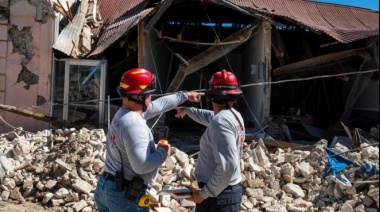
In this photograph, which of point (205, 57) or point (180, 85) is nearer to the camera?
point (205, 57)

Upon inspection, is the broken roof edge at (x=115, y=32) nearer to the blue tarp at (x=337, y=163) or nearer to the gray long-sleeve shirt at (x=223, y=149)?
the blue tarp at (x=337, y=163)

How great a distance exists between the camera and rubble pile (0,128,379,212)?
5754 mm

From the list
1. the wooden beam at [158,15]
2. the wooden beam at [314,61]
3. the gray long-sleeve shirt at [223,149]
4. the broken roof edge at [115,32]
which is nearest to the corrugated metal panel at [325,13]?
the wooden beam at [314,61]

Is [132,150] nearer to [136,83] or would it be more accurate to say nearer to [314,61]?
[136,83]

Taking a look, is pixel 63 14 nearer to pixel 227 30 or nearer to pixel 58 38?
pixel 58 38

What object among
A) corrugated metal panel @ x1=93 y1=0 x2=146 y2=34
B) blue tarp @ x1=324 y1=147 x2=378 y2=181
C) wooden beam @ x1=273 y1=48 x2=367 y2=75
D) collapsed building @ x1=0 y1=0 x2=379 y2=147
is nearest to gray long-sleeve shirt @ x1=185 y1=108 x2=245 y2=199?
blue tarp @ x1=324 y1=147 x2=378 y2=181

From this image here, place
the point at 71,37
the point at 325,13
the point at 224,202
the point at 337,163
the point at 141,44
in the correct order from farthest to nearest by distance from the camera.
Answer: the point at 325,13 → the point at 71,37 → the point at 141,44 → the point at 337,163 → the point at 224,202

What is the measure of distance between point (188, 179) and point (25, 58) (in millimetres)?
5331

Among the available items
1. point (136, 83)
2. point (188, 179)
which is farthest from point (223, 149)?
point (188, 179)

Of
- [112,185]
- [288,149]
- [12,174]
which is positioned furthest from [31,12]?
[112,185]

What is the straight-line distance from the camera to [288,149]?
7555 mm

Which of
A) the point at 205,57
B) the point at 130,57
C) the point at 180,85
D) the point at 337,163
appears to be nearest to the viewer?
the point at 337,163

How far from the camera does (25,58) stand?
952 centimetres

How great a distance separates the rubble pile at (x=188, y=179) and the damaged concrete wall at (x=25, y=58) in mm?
2230
